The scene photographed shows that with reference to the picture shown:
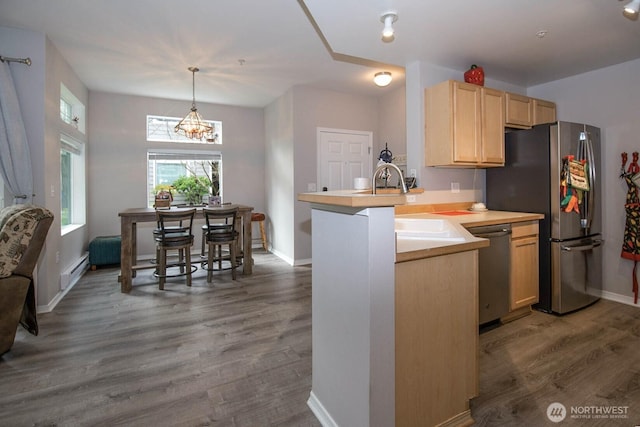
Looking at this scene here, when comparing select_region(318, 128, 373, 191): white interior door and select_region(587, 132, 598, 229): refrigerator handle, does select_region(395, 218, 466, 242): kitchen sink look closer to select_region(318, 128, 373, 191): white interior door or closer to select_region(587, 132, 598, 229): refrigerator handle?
select_region(587, 132, 598, 229): refrigerator handle

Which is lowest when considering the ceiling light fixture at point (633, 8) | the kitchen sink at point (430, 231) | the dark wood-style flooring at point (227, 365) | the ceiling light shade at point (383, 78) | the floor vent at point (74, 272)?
the dark wood-style flooring at point (227, 365)

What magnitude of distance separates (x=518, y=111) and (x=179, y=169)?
5221 mm

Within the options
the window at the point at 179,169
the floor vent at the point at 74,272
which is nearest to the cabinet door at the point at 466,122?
the window at the point at 179,169

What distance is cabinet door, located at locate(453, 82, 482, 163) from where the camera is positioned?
302 cm

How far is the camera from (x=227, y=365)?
7.01ft

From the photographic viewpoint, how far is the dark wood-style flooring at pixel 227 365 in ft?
5.51

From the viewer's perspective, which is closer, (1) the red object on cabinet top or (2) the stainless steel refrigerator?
(2) the stainless steel refrigerator

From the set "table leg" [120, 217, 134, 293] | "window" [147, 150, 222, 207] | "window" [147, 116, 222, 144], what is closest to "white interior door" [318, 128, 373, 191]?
"window" [147, 150, 222, 207]

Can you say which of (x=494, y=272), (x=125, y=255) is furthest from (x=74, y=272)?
Result: (x=494, y=272)

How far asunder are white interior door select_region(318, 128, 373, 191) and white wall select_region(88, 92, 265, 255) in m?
1.86

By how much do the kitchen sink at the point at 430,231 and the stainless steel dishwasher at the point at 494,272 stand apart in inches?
21.1

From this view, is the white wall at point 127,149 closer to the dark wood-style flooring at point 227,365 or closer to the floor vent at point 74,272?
the floor vent at point 74,272

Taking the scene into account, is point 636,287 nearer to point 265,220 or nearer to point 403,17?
point 403,17

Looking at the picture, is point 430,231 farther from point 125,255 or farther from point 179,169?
point 179,169
